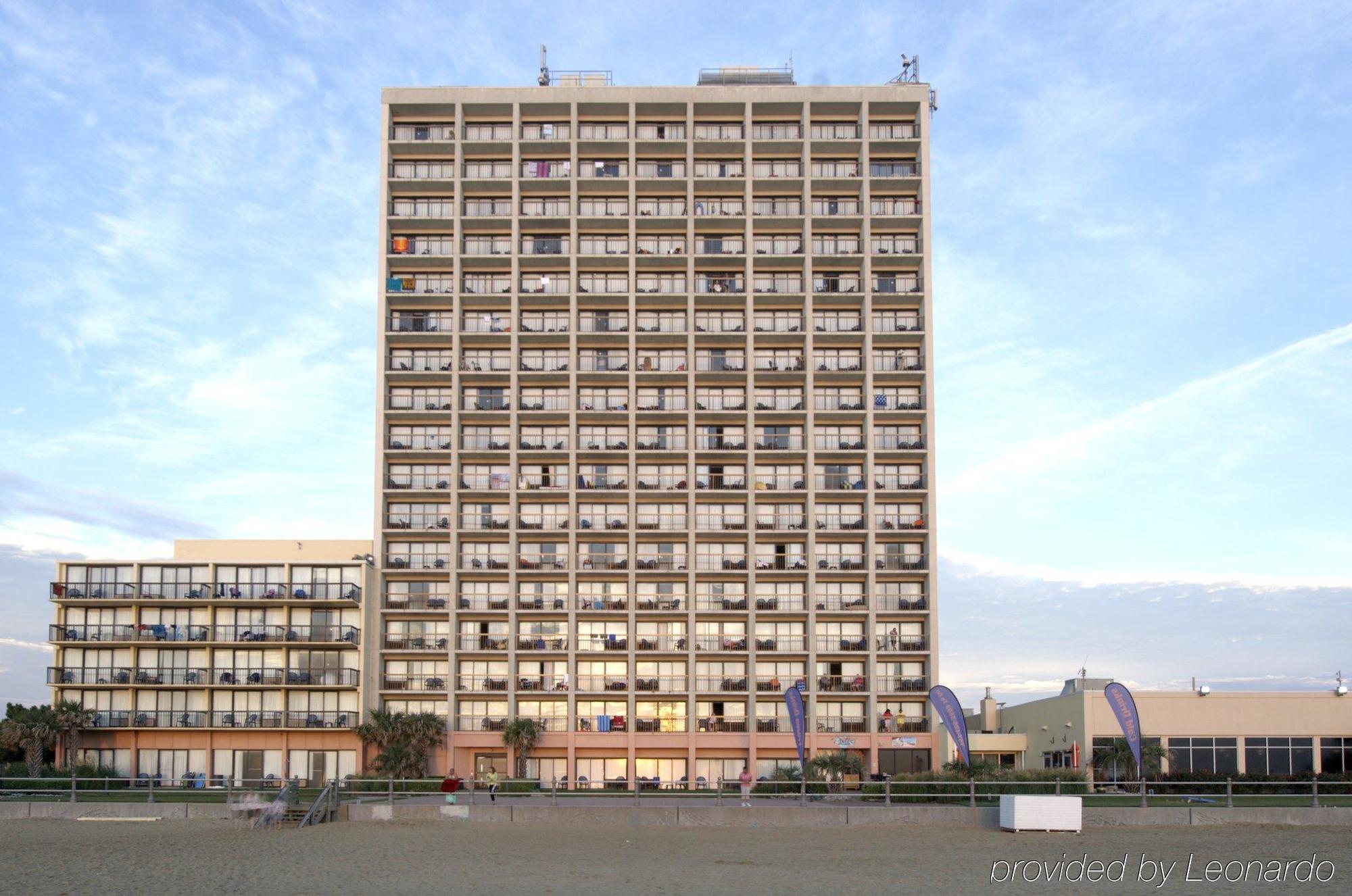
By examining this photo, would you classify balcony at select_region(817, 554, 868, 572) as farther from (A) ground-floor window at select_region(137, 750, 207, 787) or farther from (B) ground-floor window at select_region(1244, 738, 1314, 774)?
(A) ground-floor window at select_region(137, 750, 207, 787)

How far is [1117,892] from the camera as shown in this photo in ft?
93.6

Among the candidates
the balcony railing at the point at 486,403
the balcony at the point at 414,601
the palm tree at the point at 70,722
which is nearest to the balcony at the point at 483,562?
the balcony at the point at 414,601

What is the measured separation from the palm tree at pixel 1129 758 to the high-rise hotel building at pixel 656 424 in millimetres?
14153

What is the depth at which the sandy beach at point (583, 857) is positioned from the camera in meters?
29.1

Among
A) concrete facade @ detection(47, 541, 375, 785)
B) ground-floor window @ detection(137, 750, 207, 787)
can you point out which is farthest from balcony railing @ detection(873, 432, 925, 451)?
ground-floor window @ detection(137, 750, 207, 787)

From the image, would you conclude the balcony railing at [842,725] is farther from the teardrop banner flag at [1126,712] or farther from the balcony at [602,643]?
the teardrop banner flag at [1126,712]

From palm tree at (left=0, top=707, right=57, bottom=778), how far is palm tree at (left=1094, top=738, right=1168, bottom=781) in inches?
2070

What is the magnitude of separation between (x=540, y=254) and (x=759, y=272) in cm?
1432

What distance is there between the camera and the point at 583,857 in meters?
34.8

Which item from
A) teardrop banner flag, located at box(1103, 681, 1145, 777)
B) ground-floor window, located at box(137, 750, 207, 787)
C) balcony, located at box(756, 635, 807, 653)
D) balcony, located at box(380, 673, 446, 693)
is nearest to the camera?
teardrop banner flag, located at box(1103, 681, 1145, 777)

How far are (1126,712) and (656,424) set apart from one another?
39515 millimetres

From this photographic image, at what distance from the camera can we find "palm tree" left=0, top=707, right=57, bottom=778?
66062mm

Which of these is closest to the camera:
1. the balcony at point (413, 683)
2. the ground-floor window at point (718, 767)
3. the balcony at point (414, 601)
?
the ground-floor window at point (718, 767)

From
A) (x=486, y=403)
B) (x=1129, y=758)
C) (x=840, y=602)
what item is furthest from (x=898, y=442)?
(x=486, y=403)
